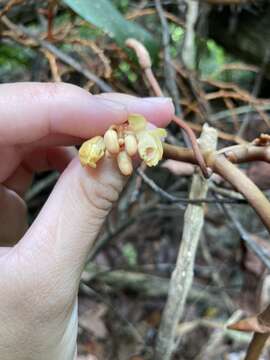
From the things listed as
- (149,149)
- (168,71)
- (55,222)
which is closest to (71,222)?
(55,222)

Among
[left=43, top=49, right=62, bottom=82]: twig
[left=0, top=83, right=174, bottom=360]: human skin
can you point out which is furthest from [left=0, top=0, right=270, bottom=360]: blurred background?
[left=0, top=83, right=174, bottom=360]: human skin

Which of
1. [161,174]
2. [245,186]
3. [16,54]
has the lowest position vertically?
[161,174]

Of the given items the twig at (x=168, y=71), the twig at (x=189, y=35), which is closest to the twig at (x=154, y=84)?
the twig at (x=168, y=71)

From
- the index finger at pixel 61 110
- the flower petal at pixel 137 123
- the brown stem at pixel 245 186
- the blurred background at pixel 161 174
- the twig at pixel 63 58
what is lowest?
the blurred background at pixel 161 174

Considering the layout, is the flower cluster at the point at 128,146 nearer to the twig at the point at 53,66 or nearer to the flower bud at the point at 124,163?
the flower bud at the point at 124,163

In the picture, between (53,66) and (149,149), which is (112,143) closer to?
(149,149)

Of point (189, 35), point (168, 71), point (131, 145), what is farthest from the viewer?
point (189, 35)

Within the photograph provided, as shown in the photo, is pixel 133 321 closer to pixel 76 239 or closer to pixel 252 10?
pixel 76 239

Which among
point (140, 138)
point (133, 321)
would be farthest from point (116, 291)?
point (140, 138)
